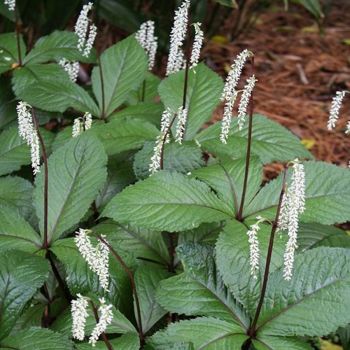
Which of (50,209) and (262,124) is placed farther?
(262,124)

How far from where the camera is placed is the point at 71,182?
6.44 feet

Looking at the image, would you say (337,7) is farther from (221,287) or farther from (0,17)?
(221,287)

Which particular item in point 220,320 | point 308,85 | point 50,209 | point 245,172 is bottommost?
point 308,85

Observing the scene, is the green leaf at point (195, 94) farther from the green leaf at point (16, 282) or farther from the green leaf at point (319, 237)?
the green leaf at point (16, 282)

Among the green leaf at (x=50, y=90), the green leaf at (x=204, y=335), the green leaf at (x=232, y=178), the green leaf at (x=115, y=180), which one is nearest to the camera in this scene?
the green leaf at (x=204, y=335)

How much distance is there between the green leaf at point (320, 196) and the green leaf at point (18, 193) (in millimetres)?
701

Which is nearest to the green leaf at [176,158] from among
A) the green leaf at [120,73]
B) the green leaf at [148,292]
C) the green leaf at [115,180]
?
the green leaf at [115,180]

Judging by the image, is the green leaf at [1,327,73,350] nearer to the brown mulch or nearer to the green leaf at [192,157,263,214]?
A: the green leaf at [192,157,263,214]

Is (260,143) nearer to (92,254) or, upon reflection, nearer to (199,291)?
(199,291)

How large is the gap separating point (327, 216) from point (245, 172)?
0.25m

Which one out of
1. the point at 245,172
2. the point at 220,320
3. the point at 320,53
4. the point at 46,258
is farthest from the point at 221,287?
the point at 320,53

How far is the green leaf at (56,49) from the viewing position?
2.44m

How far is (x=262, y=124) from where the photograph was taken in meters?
2.21

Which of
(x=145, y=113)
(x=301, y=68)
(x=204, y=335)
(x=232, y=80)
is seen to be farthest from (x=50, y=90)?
(x=301, y=68)
